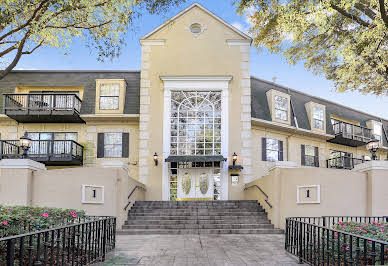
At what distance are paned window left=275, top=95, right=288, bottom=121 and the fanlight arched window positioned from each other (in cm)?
372

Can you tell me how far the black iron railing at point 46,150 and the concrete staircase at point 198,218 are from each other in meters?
5.19

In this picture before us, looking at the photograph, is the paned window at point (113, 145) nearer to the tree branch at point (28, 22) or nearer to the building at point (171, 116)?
the building at point (171, 116)

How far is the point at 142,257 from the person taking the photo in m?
7.57

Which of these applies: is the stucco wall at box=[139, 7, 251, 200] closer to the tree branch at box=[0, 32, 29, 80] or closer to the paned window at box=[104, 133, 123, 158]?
the paned window at box=[104, 133, 123, 158]

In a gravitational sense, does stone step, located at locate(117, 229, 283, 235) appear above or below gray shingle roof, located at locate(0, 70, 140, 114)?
below

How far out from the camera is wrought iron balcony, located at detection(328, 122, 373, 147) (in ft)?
72.0

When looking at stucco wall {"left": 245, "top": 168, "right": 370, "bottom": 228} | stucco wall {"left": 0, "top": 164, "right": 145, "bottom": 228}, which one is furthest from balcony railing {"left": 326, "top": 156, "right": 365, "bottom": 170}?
stucco wall {"left": 0, "top": 164, "right": 145, "bottom": 228}

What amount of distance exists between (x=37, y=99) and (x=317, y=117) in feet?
54.2

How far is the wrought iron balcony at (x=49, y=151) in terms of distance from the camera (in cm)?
1764

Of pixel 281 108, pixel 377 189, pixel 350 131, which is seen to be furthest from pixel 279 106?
pixel 377 189

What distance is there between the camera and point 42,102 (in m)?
18.0

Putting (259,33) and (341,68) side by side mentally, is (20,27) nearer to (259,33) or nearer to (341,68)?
(259,33)

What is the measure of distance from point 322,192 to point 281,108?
819cm

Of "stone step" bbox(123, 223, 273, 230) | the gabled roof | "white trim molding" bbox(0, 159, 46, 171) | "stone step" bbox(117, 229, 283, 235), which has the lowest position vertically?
"stone step" bbox(117, 229, 283, 235)
